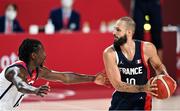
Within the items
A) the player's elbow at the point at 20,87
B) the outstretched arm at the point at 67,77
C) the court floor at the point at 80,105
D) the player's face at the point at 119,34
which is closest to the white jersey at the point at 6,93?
the player's elbow at the point at 20,87

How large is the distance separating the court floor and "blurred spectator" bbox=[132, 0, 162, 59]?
4.35 feet

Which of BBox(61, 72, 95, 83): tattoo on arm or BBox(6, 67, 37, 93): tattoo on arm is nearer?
BBox(6, 67, 37, 93): tattoo on arm

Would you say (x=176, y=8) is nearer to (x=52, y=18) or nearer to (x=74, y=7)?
(x=74, y=7)

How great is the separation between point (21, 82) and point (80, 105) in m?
4.59

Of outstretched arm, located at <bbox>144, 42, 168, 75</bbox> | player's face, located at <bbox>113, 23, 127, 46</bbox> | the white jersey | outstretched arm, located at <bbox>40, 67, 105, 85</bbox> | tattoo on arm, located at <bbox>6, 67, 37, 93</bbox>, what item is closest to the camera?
tattoo on arm, located at <bbox>6, 67, 37, 93</bbox>

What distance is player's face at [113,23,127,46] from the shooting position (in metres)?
7.10

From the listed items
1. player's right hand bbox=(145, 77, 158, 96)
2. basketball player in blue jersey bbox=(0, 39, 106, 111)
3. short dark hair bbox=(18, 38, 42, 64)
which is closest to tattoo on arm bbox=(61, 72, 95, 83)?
basketball player in blue jersey bbox=(0, 39, 106, 111)

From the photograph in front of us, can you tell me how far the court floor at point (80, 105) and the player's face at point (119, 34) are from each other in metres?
3.17

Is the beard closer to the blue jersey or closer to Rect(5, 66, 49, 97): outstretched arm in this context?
the blue jersey

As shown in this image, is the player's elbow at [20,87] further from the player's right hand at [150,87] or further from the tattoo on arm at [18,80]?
the player's right hand at [150,87]

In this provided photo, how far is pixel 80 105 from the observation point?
35.1ft

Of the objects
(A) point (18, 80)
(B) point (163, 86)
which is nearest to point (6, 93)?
(A) point (18, 80)

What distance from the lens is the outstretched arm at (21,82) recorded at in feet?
19.5

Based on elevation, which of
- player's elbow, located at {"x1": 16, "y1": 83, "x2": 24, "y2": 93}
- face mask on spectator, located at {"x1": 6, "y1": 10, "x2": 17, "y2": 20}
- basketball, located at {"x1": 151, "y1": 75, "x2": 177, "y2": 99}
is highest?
face mask on spectator, located at {"x1": 6, "y1": 10, "x2": 17, "y2": 20}
